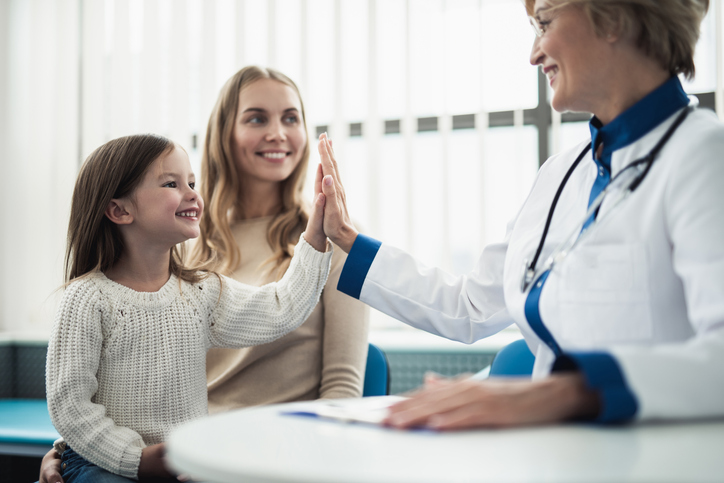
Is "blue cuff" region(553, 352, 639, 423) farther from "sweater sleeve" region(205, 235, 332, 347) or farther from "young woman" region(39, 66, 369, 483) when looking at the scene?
"young woman" region(39, 66, 369, 483)

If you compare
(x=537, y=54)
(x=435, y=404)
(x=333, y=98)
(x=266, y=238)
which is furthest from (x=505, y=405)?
(x=333, y=98)

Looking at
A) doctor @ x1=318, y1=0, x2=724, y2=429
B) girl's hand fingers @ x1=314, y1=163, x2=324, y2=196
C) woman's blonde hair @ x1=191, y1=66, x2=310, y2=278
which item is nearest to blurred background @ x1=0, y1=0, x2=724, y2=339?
woman's blonde hair @ x1=191, y1=66, x2=310, y2=278

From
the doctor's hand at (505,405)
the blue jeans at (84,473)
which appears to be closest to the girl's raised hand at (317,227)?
the blue jeans at (84,473)

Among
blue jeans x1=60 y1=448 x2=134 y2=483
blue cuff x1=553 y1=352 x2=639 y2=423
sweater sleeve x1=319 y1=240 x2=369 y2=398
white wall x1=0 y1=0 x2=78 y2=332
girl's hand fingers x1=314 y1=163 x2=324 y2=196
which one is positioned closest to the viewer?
blue cuff x1=553 y1=352 x2=639 y2=423

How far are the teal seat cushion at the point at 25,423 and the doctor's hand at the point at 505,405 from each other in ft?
6.76

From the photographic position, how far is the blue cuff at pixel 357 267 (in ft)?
5.13

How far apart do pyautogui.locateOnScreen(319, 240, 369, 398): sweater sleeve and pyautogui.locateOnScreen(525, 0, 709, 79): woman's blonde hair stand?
1.01m

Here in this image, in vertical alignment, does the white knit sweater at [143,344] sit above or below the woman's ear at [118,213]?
below

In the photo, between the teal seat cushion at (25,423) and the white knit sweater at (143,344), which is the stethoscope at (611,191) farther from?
the teal seat cushion at (25,423)

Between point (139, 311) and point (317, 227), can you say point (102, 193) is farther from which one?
point (317, 227)

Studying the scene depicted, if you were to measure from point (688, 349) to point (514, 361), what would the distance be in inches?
38.9

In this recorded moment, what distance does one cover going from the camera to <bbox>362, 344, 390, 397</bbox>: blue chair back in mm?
1908

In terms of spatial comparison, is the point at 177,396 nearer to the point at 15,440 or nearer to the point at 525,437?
the point at 525,437

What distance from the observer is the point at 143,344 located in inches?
57.8
